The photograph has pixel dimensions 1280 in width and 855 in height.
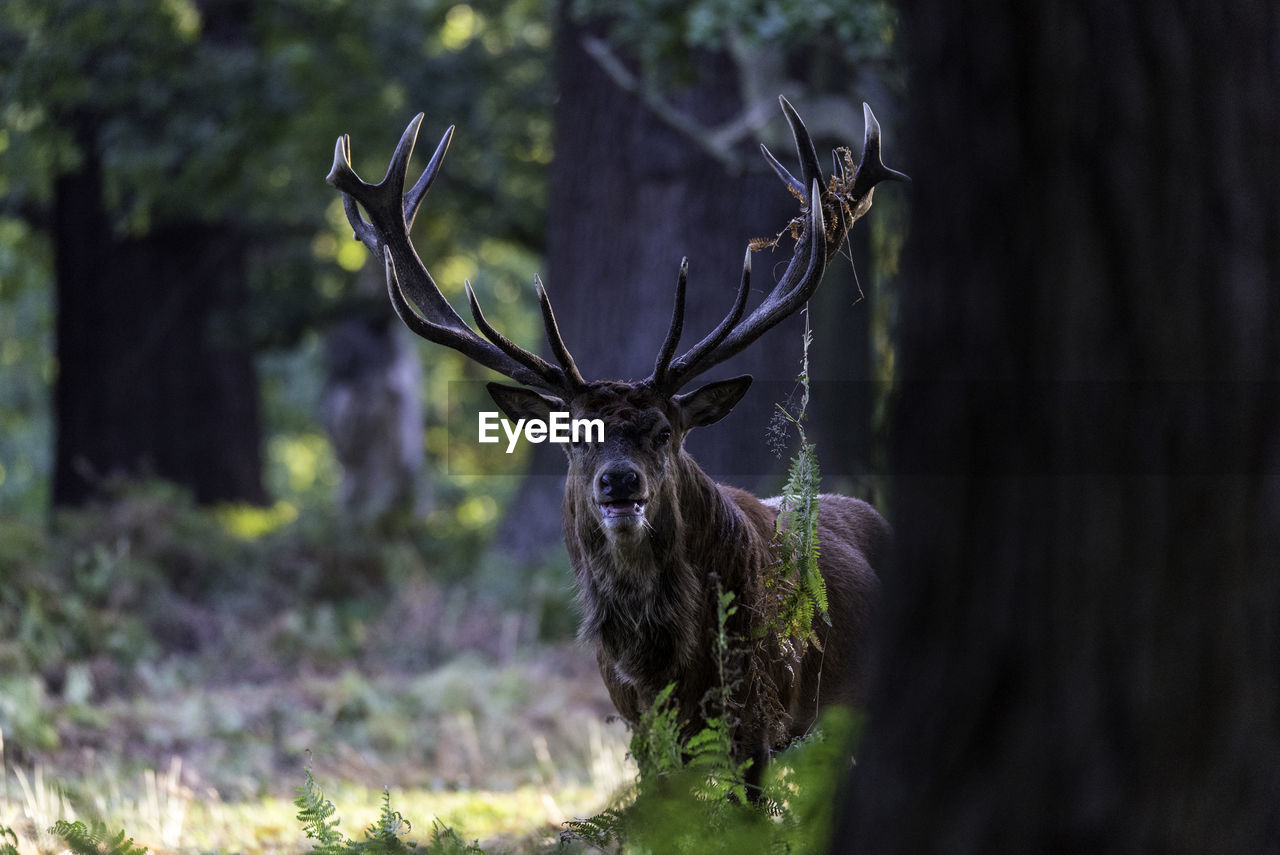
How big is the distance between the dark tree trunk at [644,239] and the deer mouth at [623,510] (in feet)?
19.3

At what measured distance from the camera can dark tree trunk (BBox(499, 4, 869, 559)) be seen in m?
10.9

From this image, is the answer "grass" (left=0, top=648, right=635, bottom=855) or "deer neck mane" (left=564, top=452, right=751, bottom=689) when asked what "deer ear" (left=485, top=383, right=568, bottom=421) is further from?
"grass" (left=0, top=648, right=635, bottom=855)

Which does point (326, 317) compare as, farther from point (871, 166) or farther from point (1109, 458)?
point (1109, 458)

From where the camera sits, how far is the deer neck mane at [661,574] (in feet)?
15.9

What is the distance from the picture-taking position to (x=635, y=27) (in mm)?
10391

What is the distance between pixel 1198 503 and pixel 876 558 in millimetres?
3409

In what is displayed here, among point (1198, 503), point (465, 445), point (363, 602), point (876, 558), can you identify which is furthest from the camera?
point (465, 445)

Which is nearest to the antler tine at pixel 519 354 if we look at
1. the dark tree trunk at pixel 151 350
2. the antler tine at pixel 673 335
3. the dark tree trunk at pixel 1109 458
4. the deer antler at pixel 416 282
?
the deer antler at pixel 416 282

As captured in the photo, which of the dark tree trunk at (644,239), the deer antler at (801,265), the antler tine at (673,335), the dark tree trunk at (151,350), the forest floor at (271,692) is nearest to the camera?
the antler tine at (673,335)

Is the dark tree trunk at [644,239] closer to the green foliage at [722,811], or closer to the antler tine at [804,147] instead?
the antler tine at [804,147]

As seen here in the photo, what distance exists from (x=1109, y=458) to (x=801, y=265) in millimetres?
2899

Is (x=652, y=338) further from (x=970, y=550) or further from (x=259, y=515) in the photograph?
(x=970, y=550)

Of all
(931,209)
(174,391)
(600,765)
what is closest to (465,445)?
(174,391)

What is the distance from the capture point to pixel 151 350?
15.5 m
